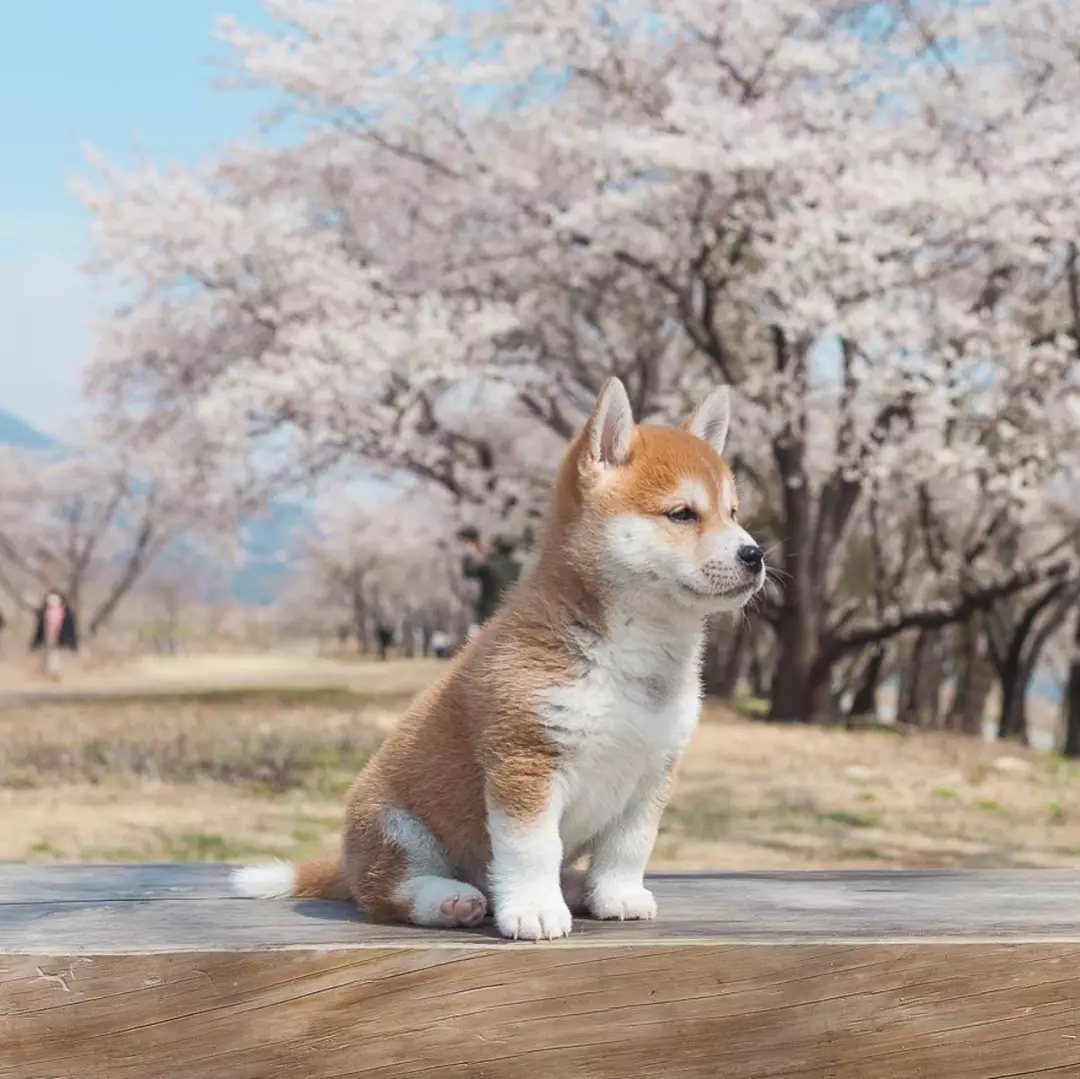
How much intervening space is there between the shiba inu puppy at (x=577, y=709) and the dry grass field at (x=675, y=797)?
4.93 meters

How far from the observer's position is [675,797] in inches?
385

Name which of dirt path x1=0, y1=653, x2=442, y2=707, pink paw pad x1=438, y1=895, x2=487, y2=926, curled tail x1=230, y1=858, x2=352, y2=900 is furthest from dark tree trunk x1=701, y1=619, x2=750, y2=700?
pink paw pad x1=438, y1=895, x2=487, y2=926

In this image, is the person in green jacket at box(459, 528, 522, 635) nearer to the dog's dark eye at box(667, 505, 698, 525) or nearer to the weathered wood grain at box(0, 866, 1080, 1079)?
the dog's dark eye at box(667, 505, 698, 525)

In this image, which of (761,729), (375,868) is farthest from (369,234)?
(375,868)

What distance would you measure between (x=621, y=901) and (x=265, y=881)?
89cm

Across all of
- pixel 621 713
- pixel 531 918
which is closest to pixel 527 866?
pixel 531 918

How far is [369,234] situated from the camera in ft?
59.3

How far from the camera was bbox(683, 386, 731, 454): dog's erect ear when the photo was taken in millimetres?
2783

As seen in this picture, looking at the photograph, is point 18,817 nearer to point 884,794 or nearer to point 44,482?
point 884,794

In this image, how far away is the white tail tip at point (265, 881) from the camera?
2990 mm

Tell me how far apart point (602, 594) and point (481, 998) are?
80cm

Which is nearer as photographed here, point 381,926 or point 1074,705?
point 381,926

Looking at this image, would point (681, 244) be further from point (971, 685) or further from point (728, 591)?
point (728, 591)

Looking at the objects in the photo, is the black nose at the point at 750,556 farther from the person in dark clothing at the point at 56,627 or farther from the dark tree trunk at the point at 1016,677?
the person in dark clothing at the point at 56,627
